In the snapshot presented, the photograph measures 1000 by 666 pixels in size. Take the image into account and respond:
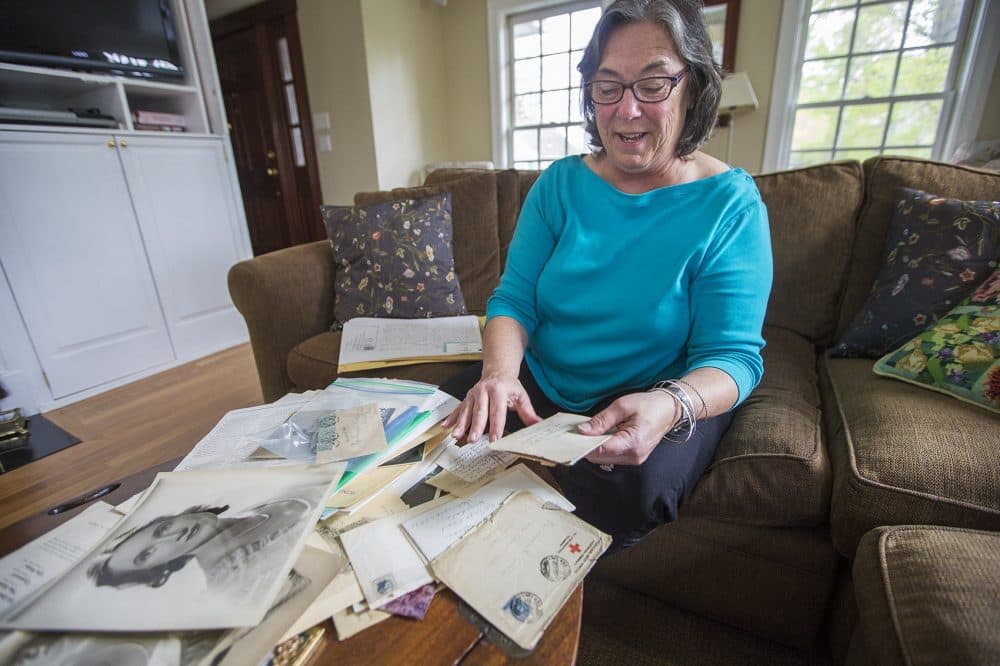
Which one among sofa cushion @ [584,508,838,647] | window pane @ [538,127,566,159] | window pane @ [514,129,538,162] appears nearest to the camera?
sofa cushion @ [584,508,838,647]

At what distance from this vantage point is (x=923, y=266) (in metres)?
1.06

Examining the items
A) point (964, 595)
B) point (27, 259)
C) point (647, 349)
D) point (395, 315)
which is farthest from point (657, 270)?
point (27, 259)

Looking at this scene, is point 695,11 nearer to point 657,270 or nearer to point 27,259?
point 657,270

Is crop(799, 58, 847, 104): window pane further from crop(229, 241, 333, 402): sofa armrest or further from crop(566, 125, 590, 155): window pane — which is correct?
crop(229, 241, 333, 402): sofa armrest

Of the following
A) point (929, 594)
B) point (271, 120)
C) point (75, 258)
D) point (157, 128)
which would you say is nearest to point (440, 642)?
point (929, 594)

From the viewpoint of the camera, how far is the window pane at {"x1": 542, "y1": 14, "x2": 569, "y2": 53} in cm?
338

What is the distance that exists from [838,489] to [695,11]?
884 mm

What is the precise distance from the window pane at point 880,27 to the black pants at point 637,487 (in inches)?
122

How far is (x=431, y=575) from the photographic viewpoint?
499 millimetres

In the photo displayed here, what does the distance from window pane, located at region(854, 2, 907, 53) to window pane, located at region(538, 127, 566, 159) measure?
1.84m

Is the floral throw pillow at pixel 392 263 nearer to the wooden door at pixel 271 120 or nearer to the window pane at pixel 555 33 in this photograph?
the wooden door at pixel 271 120

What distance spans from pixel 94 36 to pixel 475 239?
6.54 feet

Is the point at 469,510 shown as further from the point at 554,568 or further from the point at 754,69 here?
the point at 754,69

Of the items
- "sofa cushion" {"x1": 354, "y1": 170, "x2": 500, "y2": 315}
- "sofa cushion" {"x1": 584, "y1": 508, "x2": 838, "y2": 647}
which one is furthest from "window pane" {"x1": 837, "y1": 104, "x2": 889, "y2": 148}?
"sofa cushion" {"x1": 584, "y1": 508, "x2": 838, "y2": 647}
